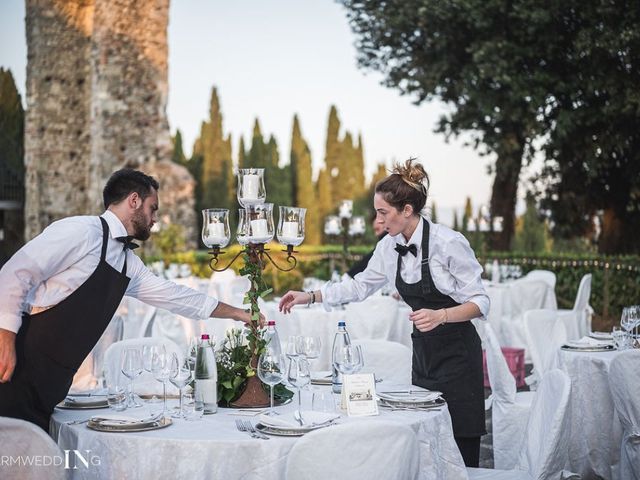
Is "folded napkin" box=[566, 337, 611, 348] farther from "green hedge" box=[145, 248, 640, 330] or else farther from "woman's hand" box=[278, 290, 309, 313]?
"green hedge" box=[145, 248, 640, 330]

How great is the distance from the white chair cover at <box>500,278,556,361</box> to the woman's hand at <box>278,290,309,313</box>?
6305mm

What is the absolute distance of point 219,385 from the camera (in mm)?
3568

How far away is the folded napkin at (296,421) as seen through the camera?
3.06 meters

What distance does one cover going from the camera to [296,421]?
3.13 metres

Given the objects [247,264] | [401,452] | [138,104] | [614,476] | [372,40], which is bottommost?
[614,476]

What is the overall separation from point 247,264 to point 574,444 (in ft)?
9.46

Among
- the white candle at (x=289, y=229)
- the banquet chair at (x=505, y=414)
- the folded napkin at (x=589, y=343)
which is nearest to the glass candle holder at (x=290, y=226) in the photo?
the white candle at (x=289, y=229)

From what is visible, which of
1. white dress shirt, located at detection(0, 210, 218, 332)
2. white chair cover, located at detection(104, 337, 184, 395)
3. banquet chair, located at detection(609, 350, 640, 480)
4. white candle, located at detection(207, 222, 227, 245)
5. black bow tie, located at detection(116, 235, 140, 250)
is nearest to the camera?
white dress shirt, located at detection(0, 210, 218, 332)

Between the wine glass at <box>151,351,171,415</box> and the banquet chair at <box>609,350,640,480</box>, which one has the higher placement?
the wine glass at <box>151,351,171,415</box>

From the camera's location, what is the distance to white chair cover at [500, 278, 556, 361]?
10.2 m

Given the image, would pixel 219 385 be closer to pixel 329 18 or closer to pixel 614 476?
pixel 614 476

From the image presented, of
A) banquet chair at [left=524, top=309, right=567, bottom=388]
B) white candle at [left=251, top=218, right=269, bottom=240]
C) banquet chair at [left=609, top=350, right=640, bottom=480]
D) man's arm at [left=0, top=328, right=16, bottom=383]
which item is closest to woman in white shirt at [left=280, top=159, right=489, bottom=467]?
white candle at [left=251, top=218, right=269, bottom=240]

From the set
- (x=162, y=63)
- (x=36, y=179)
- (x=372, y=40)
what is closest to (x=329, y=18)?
(x=372, y=40)

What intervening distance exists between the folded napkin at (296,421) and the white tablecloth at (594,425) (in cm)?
274
